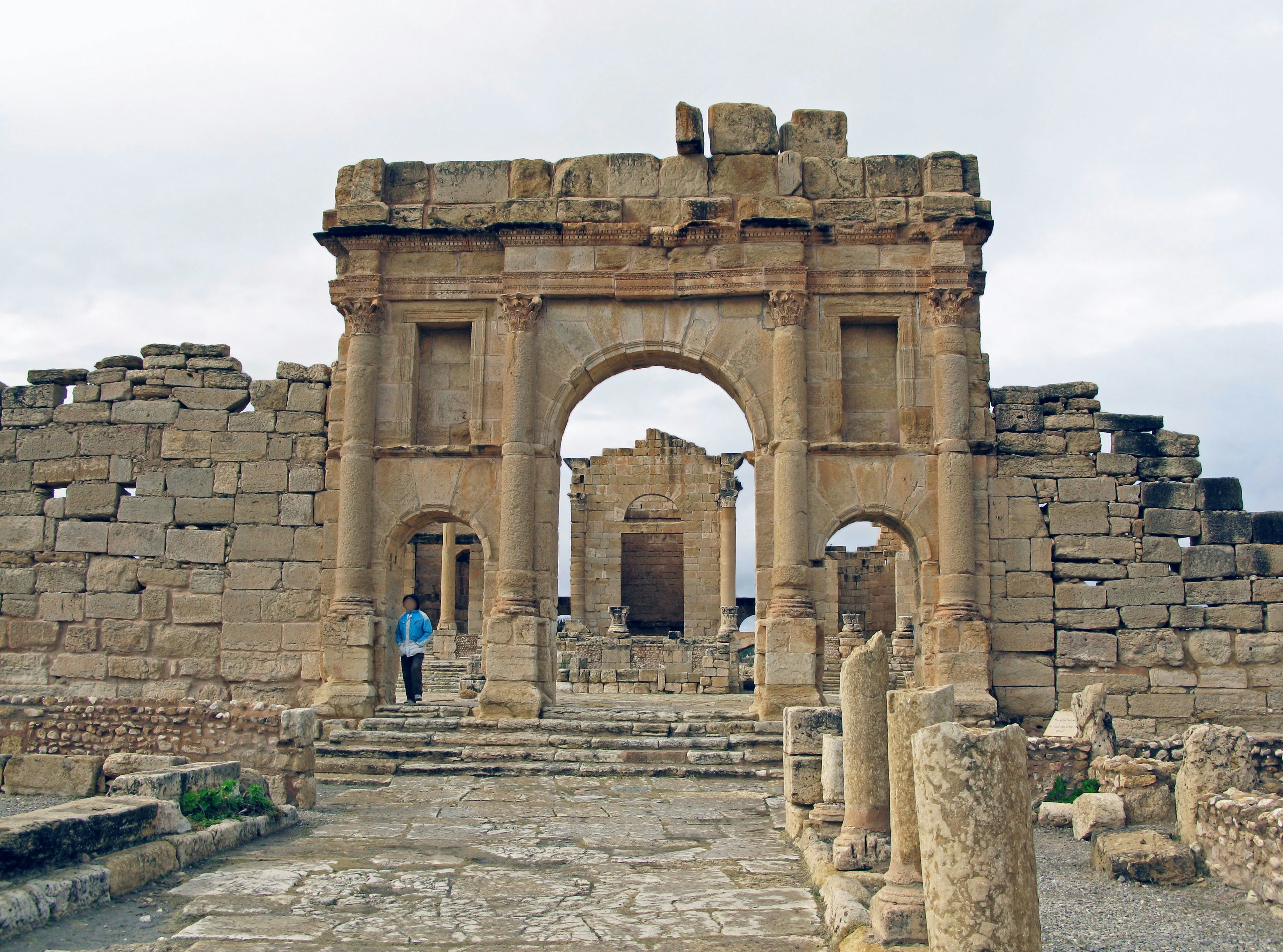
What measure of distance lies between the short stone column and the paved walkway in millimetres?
1473

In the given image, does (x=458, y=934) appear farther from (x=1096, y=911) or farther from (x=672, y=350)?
(x=672, y=350)

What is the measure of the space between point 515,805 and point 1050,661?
785cm

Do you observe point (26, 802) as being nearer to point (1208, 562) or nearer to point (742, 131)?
point (742, 131)

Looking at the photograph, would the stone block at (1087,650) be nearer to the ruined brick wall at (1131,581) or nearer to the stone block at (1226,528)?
the ruined brick wall at (1131,581)

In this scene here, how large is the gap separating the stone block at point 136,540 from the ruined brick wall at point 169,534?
0.02 meters

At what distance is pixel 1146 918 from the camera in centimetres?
623

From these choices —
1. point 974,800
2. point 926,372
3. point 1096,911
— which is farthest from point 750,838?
point 926,372

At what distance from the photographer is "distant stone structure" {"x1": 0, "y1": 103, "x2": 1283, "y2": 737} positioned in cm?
1430

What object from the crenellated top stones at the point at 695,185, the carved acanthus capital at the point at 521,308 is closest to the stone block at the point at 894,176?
the crenellated top stones at the point at 695,185

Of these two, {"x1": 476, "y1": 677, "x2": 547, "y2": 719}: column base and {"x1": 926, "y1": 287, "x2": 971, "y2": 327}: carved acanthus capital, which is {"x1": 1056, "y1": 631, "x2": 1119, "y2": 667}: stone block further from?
{"x1": 476, "y1": 677, "x2": 547, "y2": 719}: column base

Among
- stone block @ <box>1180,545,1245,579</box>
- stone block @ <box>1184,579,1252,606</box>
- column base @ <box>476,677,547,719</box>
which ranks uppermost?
stone block @ <box>1180,545,1245,579</box>

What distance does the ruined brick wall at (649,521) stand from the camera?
29328 millimetres

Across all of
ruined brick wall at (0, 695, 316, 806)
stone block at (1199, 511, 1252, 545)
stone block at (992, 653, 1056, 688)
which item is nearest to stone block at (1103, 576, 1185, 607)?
stone block at (1199, 511, 1252, 545)

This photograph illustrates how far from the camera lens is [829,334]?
15.0m
